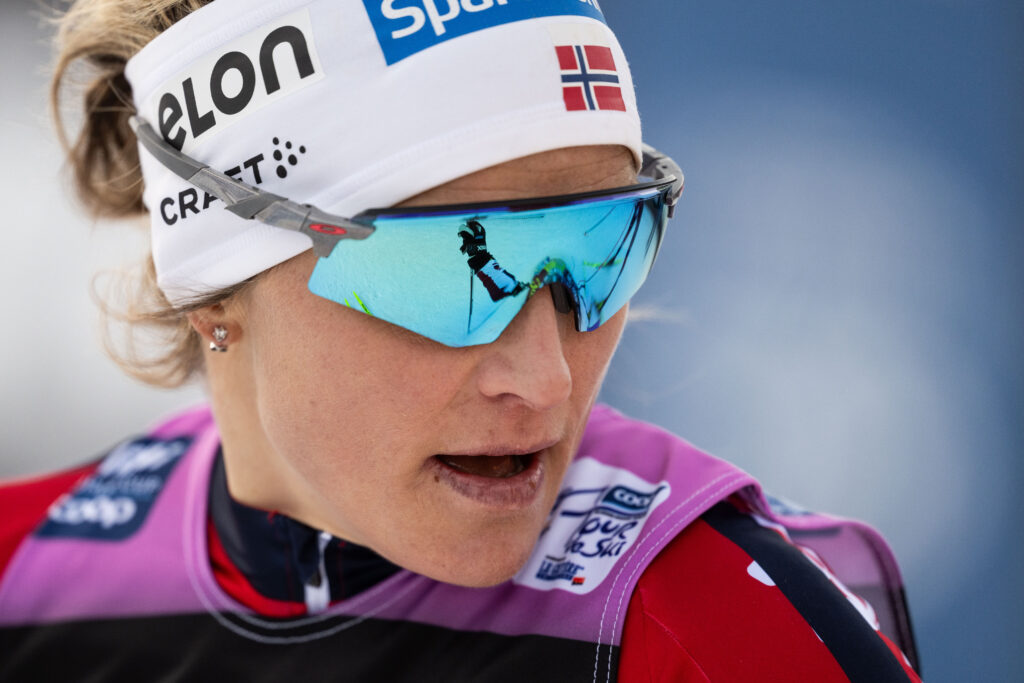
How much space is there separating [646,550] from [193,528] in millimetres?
947

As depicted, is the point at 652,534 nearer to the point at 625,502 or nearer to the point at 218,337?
the point at 625,502

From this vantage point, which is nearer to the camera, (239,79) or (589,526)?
(239,79)

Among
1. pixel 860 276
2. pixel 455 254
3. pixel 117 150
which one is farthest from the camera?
pixel 860 276

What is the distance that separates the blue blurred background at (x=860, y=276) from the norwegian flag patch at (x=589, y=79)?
1.27m

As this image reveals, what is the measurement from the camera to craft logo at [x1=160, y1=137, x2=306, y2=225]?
1157mm

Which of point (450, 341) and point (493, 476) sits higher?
point (450, 341)

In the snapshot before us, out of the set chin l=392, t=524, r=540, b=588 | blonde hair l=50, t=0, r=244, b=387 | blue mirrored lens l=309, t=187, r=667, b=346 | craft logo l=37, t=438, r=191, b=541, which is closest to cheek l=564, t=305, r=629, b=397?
blue mirrored lens l=309, t=187, r=667, b=346

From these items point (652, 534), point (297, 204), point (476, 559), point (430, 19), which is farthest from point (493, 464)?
point (430, 19)

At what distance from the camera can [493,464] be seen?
1305 millimetres

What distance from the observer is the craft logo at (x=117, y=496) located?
1862 mm

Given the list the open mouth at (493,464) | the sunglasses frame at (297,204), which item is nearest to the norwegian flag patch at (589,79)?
the sunglasses frame at (297,204)

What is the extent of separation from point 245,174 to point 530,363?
0.45 metres

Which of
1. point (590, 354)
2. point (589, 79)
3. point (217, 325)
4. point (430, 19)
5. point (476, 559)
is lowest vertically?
point (476, 559)

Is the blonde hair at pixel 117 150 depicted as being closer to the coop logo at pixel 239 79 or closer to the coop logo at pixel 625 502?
the coop logo at pixel 239 79
